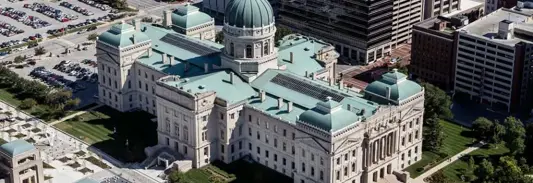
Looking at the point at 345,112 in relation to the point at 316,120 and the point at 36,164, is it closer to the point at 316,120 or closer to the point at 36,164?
the point at 316,120

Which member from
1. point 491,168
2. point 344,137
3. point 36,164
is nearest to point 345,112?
point 344,137

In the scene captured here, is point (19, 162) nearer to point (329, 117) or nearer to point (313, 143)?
point (313, 143)

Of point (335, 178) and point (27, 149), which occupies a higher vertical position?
point (27, 149)

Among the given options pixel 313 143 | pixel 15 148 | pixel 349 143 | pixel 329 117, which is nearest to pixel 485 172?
pixel 349 143

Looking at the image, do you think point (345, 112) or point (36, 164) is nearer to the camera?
point (36, 164)

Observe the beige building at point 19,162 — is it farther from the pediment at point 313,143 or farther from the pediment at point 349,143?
the pediment at point 349,143

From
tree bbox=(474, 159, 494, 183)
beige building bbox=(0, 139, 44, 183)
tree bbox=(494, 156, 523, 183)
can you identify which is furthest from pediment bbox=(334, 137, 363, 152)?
beige building bbox=(0, 139, 44, 183)
